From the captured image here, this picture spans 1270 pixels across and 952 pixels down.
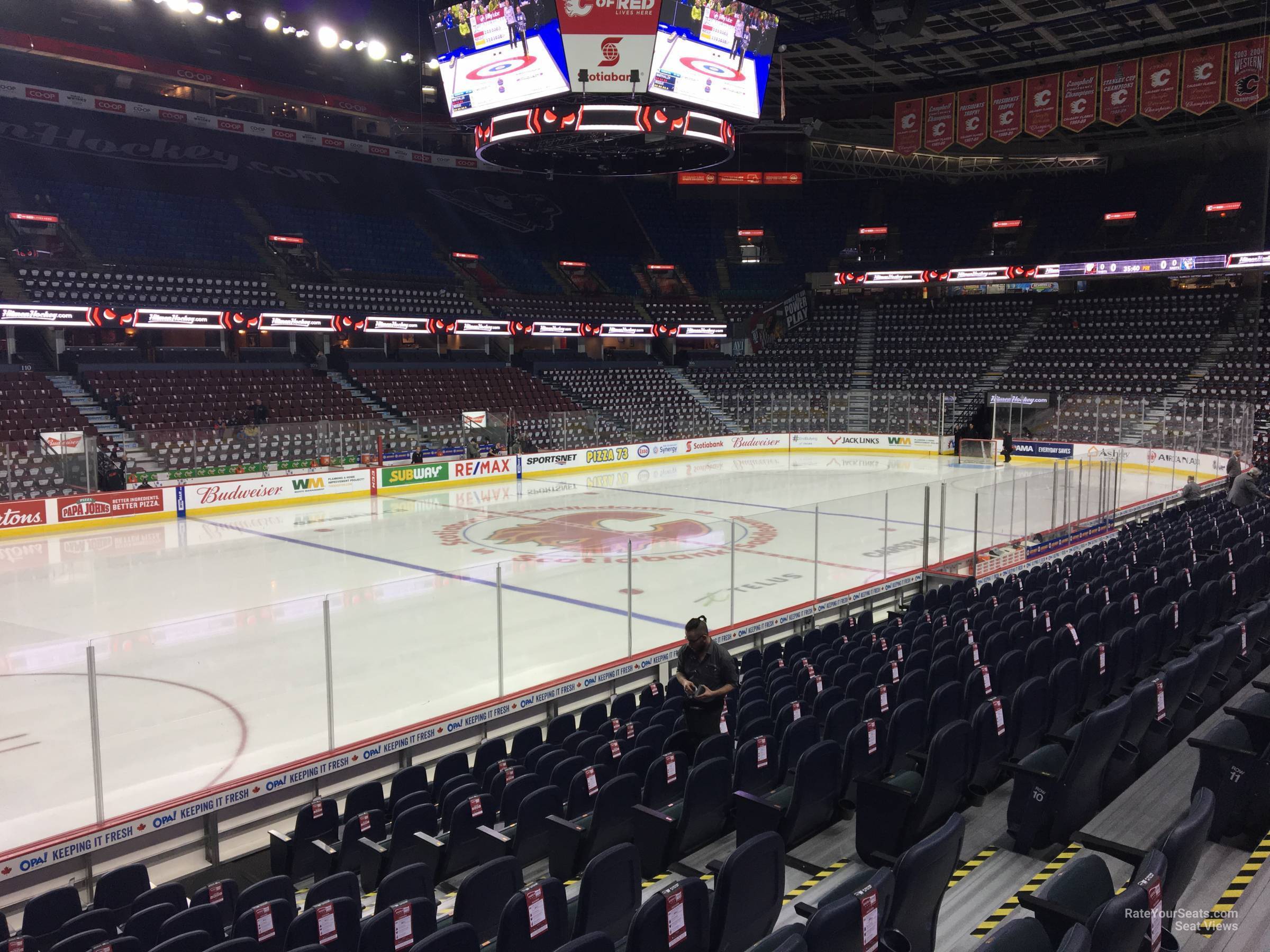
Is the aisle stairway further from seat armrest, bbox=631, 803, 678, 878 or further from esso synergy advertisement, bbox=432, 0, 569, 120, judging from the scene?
seat armrest, bbox=631, 803, 678, 878

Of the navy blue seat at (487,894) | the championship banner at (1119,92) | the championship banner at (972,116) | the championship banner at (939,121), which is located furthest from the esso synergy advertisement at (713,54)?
the navy blue seat at (487,894)

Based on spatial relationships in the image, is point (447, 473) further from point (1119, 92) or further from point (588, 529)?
point (1119, 92)

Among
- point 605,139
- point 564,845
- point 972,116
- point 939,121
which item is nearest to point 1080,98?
point 972,116

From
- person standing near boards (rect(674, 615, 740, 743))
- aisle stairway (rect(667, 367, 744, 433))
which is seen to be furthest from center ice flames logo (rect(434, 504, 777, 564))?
aisle stairway (rect(667, 367, 744, 433))

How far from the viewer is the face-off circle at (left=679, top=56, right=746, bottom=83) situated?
672 inches

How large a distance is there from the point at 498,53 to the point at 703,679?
1442 centimetres

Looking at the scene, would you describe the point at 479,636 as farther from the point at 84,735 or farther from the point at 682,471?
the point at 682,471

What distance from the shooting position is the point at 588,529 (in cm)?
2009

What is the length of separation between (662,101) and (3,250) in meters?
23.0

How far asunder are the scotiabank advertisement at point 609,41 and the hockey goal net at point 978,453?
20.9 meters

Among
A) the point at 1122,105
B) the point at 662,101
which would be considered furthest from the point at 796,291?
the point at 662,101

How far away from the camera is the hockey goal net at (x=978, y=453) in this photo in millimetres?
32781

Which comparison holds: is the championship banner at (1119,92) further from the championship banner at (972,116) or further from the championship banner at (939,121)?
the championship banner at (939,121)

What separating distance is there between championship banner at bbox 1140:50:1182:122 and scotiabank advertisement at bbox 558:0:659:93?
1403 cm
